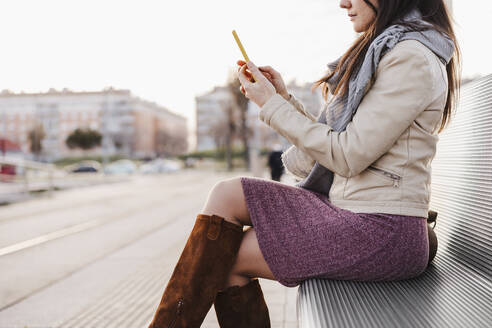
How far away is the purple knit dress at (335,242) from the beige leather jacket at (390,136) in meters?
0.06

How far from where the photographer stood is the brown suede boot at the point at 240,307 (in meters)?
1.57

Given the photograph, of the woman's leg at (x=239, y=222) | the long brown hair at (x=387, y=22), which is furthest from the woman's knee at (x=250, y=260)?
the long brown hair at (x=387, y=22)

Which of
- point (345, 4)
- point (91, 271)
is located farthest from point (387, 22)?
point (91, 271)

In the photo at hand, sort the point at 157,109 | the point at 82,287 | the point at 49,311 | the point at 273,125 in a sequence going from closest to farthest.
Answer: the point at 273,125, the point at 49,311, the point at 82,287, the point at 157,109

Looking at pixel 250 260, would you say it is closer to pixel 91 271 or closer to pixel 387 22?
pixel 387 22

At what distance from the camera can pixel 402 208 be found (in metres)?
1.38

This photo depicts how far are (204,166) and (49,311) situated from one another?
52.9 metres

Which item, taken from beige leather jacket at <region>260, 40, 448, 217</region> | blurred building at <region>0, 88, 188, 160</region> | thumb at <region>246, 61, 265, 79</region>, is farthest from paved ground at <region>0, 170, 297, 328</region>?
blurred building at <region>0, 88, 188, 160</region>

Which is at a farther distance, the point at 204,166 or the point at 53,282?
the point at 204,166

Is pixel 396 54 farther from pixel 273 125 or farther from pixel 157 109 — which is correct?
pixel 157 109

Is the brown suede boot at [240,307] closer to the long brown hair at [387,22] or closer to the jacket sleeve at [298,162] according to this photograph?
the jacket sleeve at [298,162]

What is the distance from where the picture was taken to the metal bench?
1.12 m

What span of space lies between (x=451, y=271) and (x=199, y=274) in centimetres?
86

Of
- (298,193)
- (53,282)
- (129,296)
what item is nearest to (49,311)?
(129,296)
